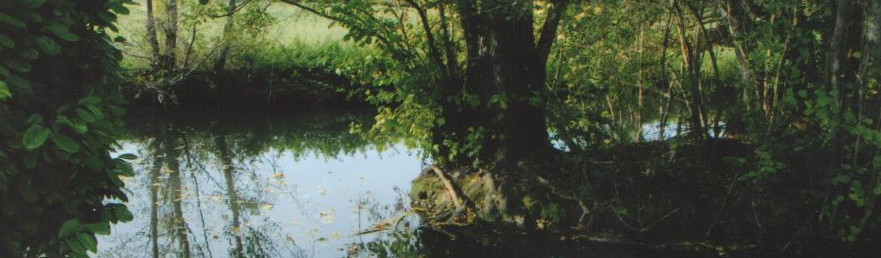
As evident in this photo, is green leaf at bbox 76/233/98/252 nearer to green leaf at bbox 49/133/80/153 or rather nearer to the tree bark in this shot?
green leaf at bbox 49/133/80/153

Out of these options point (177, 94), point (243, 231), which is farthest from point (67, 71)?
point (177, 94)

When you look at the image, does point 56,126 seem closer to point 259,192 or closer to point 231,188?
point 259,192

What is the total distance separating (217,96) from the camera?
20922 mm

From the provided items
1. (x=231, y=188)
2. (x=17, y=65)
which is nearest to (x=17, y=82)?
(x=17, y=65)

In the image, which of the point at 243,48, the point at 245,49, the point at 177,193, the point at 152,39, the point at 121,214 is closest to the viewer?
the point at 121,214

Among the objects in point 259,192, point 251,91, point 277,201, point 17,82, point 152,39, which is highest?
point 152,39

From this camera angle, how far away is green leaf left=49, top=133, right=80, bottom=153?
11.8 feet

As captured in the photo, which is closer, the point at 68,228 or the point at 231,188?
the point at 68,228

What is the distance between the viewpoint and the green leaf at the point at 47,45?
3.58 m

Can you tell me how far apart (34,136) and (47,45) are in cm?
43

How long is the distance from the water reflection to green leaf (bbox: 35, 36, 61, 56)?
5373mm

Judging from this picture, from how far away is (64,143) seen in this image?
3.62 meters

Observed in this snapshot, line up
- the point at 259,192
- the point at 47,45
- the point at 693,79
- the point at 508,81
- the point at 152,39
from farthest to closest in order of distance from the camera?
the point at 152,39
the point at 259,192
the point at 508,81
the point at 693,79
the point at 47,45

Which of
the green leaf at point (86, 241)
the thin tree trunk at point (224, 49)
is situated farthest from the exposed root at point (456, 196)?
the thin tree trunk at point (224, 49)
